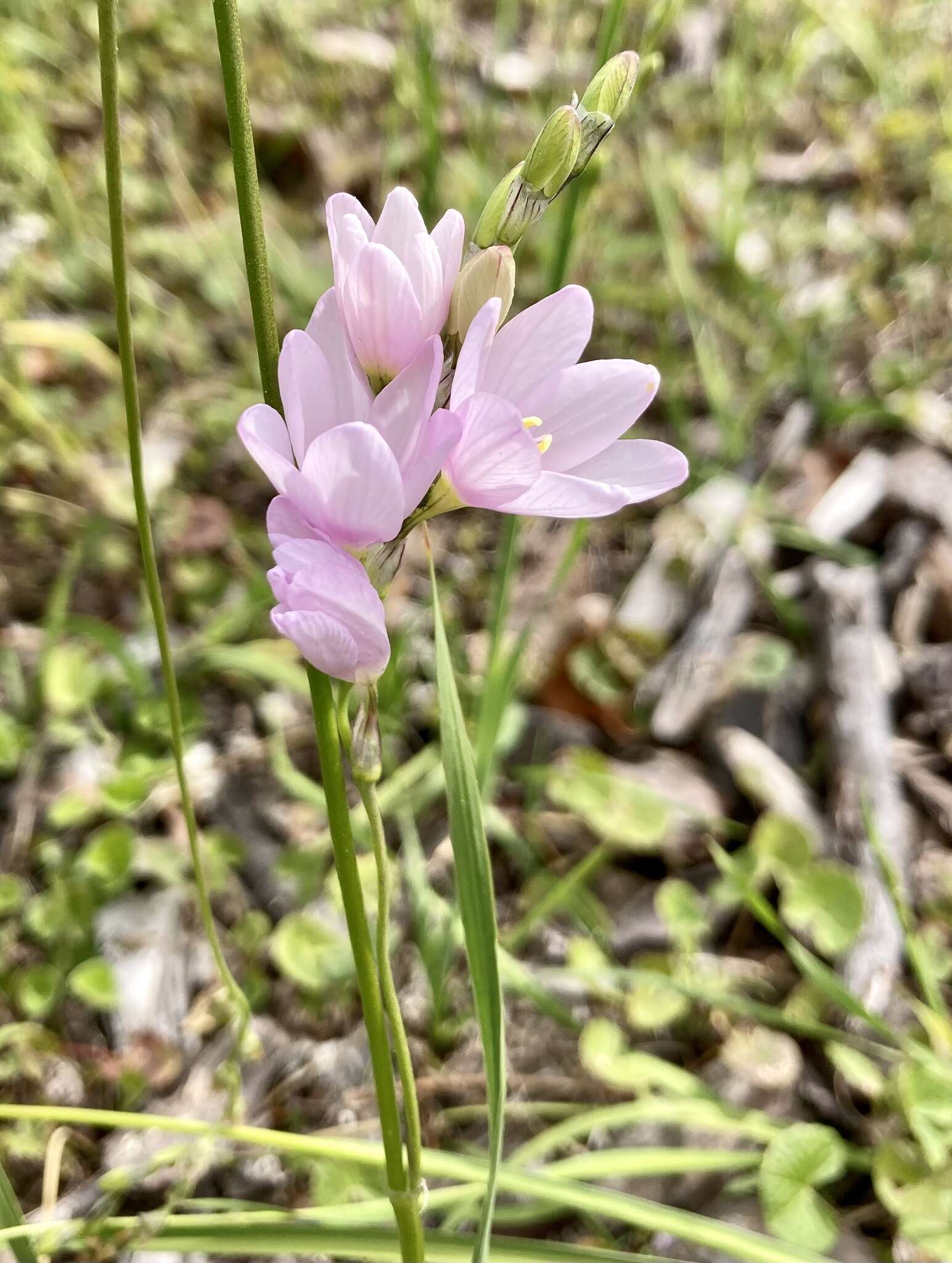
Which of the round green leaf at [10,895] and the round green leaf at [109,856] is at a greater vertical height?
the round green leaf at [109,856]

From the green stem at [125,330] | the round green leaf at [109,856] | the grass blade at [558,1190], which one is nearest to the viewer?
the green stem at [125,330]

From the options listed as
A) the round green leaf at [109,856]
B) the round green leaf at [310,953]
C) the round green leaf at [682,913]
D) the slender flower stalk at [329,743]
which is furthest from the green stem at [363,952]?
the round green leaf at [109,856]

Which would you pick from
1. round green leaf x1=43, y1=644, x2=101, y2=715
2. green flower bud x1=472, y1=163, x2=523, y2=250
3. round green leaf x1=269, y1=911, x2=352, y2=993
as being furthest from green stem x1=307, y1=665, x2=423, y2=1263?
round green leaf x1=43, y1=644, x2=101, y2=715

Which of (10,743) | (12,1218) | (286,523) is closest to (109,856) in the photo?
(10,743)

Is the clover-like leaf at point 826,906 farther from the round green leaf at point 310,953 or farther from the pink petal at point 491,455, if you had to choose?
the pink petal at point 491,455

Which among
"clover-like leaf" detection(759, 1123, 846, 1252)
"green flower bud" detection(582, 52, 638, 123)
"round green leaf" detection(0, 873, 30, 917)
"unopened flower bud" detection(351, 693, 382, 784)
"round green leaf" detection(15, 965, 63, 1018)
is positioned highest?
"green flower bud" detection(582, 52, 638, 123)

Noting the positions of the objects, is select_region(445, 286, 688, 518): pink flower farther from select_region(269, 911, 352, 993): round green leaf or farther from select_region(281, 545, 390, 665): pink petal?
select_region(269, 911, 352, 993): round green leaf

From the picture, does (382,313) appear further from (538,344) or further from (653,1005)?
(653,1005)
